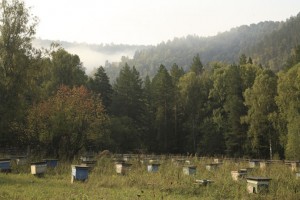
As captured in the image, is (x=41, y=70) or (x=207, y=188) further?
(x=41, y=70)

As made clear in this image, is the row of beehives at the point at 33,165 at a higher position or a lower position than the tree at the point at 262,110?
lower

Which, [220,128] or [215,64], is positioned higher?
[215,64]

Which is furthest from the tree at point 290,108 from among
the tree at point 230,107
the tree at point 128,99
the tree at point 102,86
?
the tree at point 102,86

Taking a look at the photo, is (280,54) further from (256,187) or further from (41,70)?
(256,187)

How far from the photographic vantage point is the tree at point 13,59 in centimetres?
3566

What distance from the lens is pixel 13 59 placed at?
1417 inches

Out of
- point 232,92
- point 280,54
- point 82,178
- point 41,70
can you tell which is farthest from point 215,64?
point 280,54

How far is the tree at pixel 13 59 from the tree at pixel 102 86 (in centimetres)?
2653

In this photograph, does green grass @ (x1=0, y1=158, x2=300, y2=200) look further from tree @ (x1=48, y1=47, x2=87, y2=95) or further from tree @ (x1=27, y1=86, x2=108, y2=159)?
tree @ (x1=48, y1=47, x2=87, y2=95)

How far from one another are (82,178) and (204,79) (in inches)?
1877

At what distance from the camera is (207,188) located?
56.9 ft

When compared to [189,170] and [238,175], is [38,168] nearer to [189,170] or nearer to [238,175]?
[189,170]

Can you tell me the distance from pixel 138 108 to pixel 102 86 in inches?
268

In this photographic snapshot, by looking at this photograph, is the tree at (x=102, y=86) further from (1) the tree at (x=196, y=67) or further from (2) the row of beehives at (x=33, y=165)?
(2) the row of beehives at (x=33, y=165)
